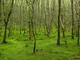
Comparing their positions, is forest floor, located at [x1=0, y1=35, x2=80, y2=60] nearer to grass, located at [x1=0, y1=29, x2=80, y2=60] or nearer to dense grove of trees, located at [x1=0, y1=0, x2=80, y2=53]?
grass, located at [x1=0, y1=29, x2=80, y2=60]

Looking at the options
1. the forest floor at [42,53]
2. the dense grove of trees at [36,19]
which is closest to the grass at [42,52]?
the forest floor at [42,53]

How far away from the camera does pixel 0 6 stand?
33.0 metres

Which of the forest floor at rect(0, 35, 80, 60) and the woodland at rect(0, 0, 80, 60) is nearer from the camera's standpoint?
the forest floor at rect(0, 35, 80, 60)

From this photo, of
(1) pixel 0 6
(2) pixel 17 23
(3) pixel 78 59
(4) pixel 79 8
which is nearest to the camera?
(3) pixel 78 59

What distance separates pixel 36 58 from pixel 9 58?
2.84 metres

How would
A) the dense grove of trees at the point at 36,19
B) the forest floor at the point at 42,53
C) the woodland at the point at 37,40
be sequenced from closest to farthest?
the forest floor at the point at 42,53, the woodland at the point at 37,40, the dense grove of trees at the point at 36,19

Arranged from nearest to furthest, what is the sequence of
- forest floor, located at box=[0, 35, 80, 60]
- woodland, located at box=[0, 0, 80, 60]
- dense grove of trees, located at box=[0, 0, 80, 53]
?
forest floor, located at box=[0, 35, 80, 60] < woodland, located at box=[0, 0, 80, 60] < dense grove of trees, located at box=[0, 0, 80, 53]

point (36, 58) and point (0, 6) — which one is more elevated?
point (0, 6)

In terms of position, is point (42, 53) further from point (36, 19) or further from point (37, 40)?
point (36, 19)

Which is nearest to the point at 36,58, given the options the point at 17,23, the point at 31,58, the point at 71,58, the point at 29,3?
the point at 31,58

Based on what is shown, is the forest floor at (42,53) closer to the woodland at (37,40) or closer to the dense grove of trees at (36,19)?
the woodland at (37,40)

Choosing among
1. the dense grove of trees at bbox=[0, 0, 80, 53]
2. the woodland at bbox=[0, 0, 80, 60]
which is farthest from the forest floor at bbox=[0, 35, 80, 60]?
the dense grove of trees at bbox=[0, 0, 80, 53]

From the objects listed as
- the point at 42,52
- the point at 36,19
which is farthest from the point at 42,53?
the point at 36,19

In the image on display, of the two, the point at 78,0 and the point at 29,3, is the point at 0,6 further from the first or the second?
the point at 78,0
